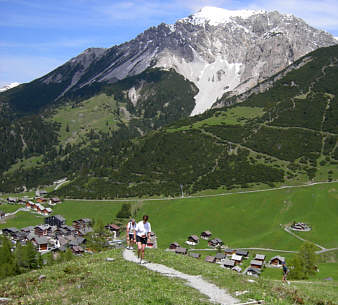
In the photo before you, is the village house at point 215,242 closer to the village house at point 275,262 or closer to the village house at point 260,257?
the village house at point 260,257

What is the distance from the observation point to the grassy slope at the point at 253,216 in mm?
142000

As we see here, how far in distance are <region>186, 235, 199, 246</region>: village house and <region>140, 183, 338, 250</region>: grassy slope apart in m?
2.48

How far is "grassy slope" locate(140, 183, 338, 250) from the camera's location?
14200 cm

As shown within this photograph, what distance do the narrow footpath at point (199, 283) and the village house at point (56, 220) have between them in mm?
141384

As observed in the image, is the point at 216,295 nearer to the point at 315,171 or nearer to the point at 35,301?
the point at 35,301

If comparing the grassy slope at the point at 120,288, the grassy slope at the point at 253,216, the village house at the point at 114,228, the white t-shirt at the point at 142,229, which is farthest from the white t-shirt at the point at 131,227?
the village house at the point at 114,228

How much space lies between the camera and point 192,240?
143m

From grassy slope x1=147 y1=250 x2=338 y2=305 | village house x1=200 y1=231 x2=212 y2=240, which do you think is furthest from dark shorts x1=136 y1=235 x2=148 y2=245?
village house x1=200 y1=231 x2=212 y2=240

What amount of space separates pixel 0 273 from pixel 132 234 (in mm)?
55762

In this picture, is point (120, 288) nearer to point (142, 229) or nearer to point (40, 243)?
point (142, 229)

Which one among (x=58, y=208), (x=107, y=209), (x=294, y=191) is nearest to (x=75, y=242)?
(x=107, y=209)

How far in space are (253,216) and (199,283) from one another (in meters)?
141

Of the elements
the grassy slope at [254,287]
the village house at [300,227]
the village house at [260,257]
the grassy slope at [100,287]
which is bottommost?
the village house at [260,257]

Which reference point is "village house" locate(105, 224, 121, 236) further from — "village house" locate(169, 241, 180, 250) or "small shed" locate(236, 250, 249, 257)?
"small shed" locate(236, 250, 249, 257)
